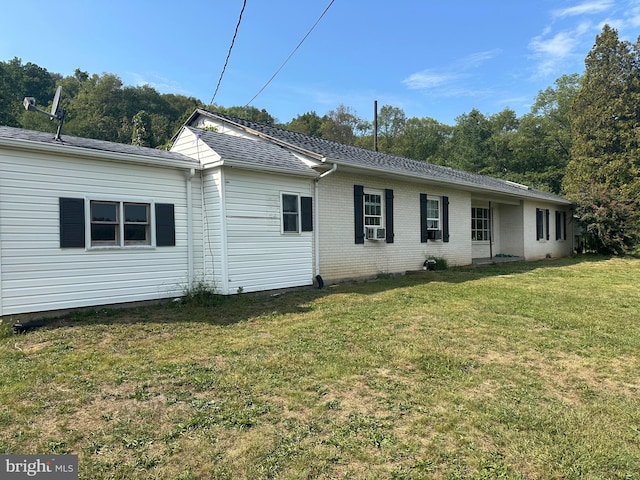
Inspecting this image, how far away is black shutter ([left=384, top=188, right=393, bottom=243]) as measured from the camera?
11109mm

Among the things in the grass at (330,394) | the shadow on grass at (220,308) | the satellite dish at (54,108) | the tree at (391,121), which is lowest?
the grass at (330,394)

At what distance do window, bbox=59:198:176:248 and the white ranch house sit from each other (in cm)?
2

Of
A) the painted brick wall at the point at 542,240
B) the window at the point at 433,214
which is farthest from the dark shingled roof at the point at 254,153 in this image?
the painted brick wall at the point at 542,240

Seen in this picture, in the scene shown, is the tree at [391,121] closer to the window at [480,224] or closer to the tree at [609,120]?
the tree at [609,120]

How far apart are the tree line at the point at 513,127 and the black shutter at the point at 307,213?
49.6ft

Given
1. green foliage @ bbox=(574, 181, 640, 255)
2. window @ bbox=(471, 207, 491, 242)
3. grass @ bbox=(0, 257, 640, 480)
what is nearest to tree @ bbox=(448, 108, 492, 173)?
green foliage @ bbox=(574, 181, 640, 255)

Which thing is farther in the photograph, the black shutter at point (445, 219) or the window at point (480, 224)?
the window at point (480, 224)

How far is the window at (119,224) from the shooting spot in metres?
6.58

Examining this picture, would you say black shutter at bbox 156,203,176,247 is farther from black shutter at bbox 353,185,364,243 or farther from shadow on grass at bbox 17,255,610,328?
black shutter at bbox 353,185,364,243

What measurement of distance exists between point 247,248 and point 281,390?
4804 mm

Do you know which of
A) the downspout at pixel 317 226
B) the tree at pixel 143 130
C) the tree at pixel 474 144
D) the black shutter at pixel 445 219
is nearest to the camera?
the downspout at pixel 317 226

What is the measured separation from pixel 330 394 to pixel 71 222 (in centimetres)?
519

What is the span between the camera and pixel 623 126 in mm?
26422

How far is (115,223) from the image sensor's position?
6758 millimetres
